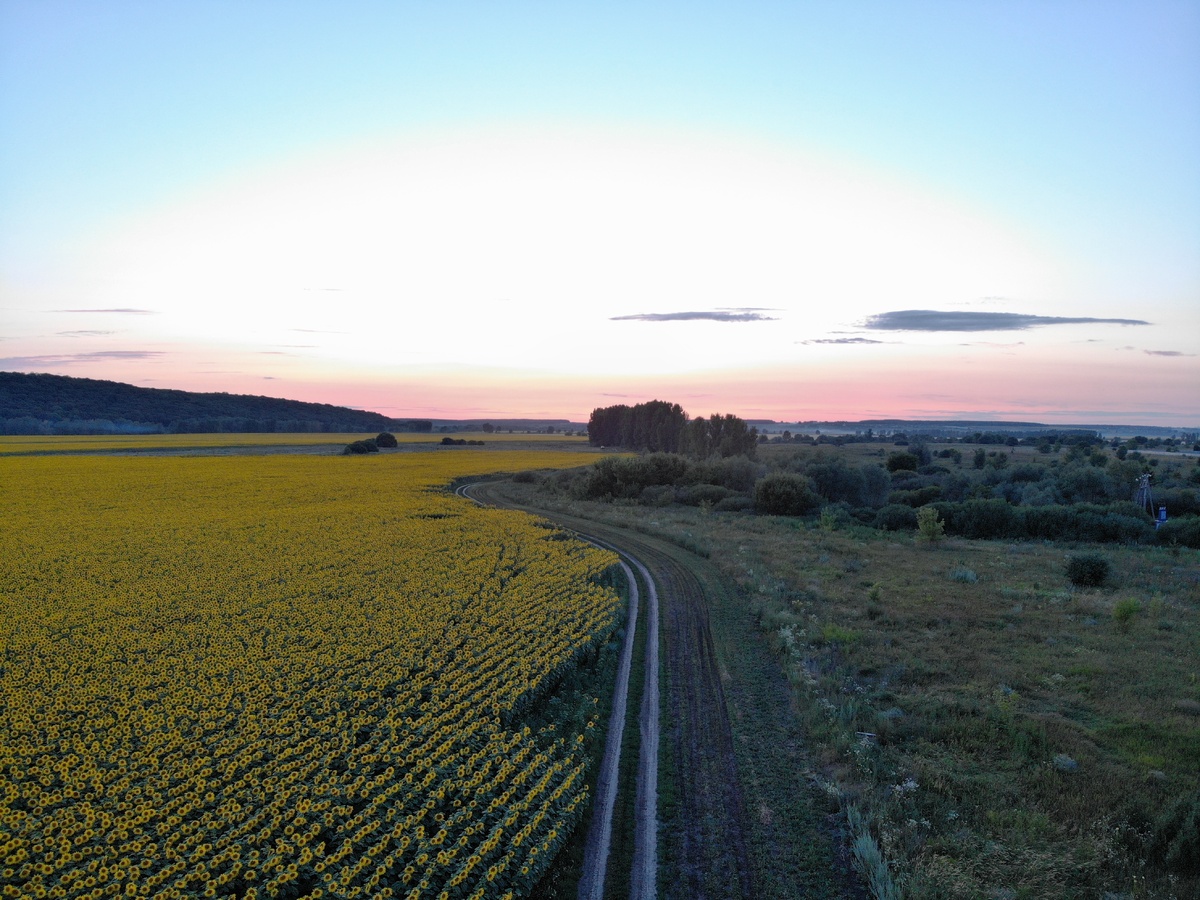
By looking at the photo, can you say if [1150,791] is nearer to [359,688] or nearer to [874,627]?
[874,627]

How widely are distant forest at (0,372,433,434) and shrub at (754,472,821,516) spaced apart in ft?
396

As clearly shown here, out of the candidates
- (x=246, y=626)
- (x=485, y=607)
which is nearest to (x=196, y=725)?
(x=246, y=626)

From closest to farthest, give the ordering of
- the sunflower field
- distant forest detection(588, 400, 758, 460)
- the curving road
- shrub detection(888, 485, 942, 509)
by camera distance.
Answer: the sunflower field, the curving road, shrub detection(888, 485, 942, 509), distant forest detection(588, 400, 758, 460)

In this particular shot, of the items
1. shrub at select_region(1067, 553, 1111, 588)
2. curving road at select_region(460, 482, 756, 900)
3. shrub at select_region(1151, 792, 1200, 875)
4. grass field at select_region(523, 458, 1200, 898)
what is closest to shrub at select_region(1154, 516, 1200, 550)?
grass field at select_region(523, 458, 1200, 898)

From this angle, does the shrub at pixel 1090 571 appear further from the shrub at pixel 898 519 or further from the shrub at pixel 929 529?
the shrub at pixel 898 519

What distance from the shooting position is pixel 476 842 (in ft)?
32.1

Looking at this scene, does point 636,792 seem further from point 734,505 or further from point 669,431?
point 669,431

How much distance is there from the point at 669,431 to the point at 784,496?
233ft

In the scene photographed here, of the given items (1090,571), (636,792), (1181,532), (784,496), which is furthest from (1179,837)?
(784,496)

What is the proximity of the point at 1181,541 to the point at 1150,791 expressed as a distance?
3644 centimetres

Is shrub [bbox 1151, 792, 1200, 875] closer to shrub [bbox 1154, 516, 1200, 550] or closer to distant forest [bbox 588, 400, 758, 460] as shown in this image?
shrub [bbox 1154, 516, 1200, 550]

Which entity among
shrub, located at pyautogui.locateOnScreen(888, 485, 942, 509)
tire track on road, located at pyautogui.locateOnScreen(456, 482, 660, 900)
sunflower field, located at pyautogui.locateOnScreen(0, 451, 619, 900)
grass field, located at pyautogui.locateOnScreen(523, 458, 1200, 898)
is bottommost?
tire track on road, located at pyautogui.locateOnScreen(456, 482, 660, 900)

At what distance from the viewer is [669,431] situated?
123 metres

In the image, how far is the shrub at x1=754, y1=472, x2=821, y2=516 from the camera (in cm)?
5216
